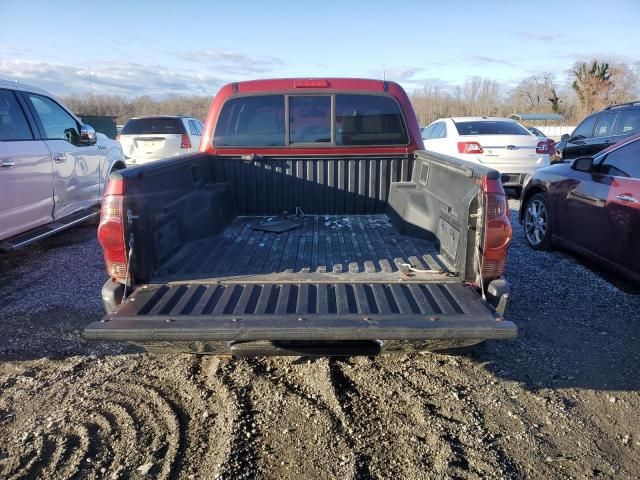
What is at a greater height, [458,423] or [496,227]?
[496,227]

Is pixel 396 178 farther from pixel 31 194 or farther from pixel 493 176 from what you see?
pixel 31 194

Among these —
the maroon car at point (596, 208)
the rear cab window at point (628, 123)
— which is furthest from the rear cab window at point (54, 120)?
Result: the rear cab window at point (628, 123)

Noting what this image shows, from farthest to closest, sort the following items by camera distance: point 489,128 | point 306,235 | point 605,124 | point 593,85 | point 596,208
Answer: point 593,85 → point 489,128 → point 605,124 → point 596,208 → point 306,235

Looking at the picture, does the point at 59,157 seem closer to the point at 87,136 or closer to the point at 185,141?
the point at 87,136

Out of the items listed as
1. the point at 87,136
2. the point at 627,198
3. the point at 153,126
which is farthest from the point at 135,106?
the point at 627,198

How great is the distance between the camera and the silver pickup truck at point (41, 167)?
4.64 metres

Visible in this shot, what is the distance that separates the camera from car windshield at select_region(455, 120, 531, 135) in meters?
9.26

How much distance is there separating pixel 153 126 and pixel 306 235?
28.3ft

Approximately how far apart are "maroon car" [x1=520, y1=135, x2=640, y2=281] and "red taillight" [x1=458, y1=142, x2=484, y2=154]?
2782 mm

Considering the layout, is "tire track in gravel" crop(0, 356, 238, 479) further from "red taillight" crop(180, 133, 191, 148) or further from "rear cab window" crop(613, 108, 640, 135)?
"rear cab window" crop(613, 108, 640, 135)

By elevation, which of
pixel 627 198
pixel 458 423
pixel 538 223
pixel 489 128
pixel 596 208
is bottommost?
pixel 458 423

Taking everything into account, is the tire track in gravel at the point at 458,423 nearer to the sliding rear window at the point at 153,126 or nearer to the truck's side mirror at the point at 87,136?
the truck's side mirror at the point at 87,136

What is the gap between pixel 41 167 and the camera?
5109mm

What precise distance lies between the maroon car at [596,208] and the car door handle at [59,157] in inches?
249
